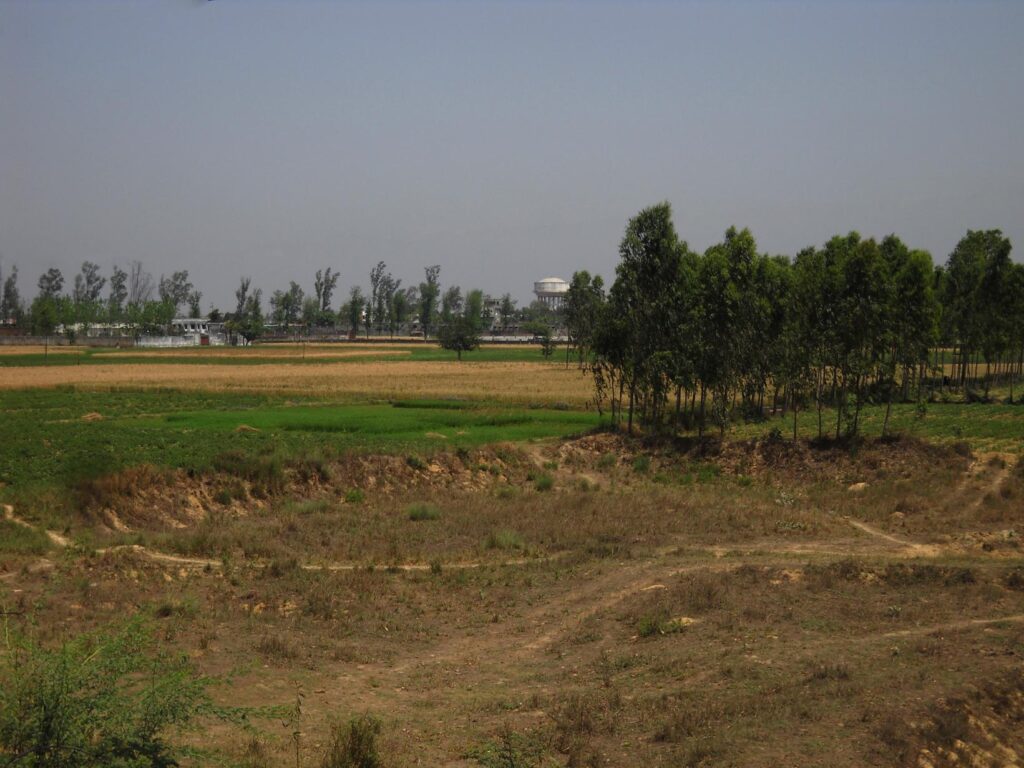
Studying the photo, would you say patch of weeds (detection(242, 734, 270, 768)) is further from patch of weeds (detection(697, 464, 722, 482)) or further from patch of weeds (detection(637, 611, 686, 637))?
patch of weeds (detection(697, 464, 722, 482))

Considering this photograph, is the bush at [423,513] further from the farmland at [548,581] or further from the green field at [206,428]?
the green field at [206,428]

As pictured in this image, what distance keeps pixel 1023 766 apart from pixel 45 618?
1695 cm

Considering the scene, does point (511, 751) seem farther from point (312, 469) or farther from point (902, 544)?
point (312, 469)

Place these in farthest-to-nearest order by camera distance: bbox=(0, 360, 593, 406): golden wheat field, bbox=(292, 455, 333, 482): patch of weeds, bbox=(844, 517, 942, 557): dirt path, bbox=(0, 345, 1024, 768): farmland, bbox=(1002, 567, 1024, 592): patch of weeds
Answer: bbox=(0, 360, 593, 406): golden wheat field < bbox=(292, 455, 333, 482): patch of weeds < bbox=(844, 517, 942, 557): dirt path < bbox=(1002, 567, 1024, 592): patch of weeds < bbox=(0, 345, 1024, 768): farmland

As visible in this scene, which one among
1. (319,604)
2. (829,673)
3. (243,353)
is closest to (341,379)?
(243,353)

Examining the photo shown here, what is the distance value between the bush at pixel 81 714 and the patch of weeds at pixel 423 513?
1748cm

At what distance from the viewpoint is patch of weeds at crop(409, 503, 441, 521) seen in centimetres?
2997

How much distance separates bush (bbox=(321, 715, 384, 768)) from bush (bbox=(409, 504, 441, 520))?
17.1 metres

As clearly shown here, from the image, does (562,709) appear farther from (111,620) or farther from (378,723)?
(111,620)

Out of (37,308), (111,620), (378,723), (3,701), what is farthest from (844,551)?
(37,308)

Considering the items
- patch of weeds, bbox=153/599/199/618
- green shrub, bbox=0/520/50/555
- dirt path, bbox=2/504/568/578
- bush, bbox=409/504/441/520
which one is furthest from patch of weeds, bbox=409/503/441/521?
patch of weeds, bbox=153/599/199/618

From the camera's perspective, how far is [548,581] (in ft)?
76.0

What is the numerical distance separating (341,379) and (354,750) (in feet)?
246

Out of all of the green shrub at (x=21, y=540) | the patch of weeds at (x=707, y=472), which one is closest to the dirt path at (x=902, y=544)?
the patch of weeds at (x=707, y=472)
